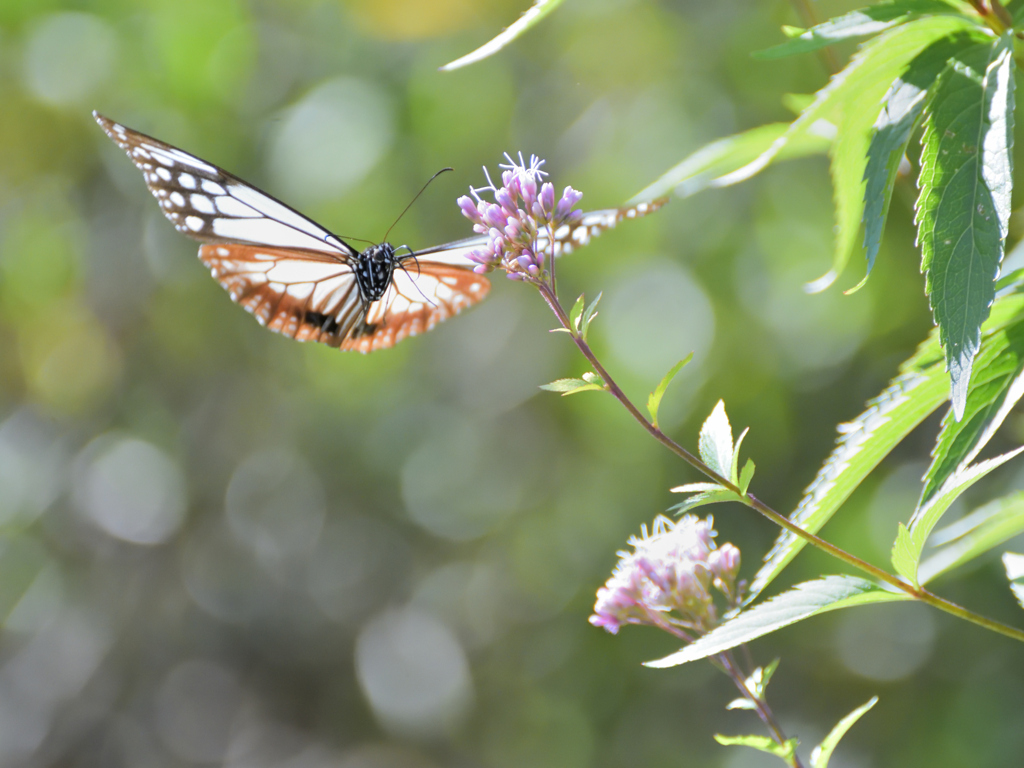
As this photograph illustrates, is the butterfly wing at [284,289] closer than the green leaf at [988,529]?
No

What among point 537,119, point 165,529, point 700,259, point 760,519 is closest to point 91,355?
point 165,529

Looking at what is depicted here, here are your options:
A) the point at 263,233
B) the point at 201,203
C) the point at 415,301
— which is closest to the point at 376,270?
the point at 415,301

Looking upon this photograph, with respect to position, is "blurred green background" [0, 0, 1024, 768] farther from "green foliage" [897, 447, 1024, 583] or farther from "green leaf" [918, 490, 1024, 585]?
"green foliage" [897, 447, 1024, 583]

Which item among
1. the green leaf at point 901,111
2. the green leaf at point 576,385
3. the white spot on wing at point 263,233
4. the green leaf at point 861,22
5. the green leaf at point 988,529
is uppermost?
the white spot on wing at point 263,233

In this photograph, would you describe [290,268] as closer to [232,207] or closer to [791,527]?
[232,207]

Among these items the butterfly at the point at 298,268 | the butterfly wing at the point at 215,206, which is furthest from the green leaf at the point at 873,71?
the butterfly wing at the point at 215,206

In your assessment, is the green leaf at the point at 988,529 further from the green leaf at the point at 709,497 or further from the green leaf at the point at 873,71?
the green leaf at the point at 873,71

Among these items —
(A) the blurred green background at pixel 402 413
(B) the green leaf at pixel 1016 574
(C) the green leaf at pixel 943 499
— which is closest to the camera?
(C) the green leaf at pixel 943 499
